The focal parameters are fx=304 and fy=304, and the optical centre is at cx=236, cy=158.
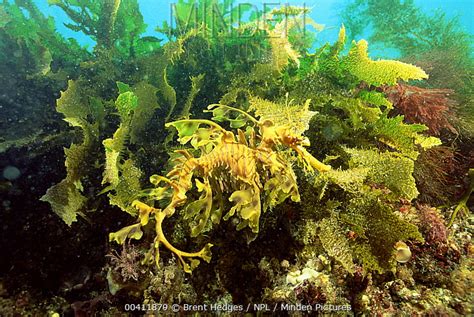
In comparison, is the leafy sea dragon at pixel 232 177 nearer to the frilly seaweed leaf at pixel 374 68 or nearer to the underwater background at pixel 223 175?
the underwater background at pixel 223 175

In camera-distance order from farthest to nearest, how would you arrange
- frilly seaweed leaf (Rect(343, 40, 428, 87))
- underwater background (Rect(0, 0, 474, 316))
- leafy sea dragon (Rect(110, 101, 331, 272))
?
frilly seaweed leaf (Rect(343, 40, 428, 87)), underwater background (Rect(0, 0, 474, 316)), leafy sea dragon (Rect(110, 101, 331, 272))

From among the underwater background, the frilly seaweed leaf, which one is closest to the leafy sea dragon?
the underwater background

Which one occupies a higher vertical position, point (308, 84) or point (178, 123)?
point (308, 84)

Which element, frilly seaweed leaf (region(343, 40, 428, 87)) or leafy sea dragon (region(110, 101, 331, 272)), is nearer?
leafy sea dragon (region(110, 101, 331, 272))

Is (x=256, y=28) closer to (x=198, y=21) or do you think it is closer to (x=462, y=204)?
(x=198, y=21)

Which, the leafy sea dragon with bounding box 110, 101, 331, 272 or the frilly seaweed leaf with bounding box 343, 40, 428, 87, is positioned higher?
the frilly seaweed leaf with bounding box 343, 40, 428, 87

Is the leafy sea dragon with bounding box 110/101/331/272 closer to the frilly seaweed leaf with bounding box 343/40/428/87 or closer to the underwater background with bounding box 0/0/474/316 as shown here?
the underwater background with bounding box 0/0/474/316

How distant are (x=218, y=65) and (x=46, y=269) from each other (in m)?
2.21

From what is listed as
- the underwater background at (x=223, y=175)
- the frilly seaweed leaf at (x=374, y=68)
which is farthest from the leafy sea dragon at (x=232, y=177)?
the frilly seaweed leaf at (x=374, y=68)

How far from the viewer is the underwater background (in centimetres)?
166

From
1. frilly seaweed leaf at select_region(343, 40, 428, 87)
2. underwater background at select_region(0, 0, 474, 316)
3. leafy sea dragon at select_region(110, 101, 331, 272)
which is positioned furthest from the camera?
frilly seaweed leaf at select_region(343, 40, 428, 87)

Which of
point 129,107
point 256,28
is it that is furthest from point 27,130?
point 256,28

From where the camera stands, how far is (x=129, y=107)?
7.09 ft

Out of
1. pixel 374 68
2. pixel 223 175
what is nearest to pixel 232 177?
pixel 223 175
